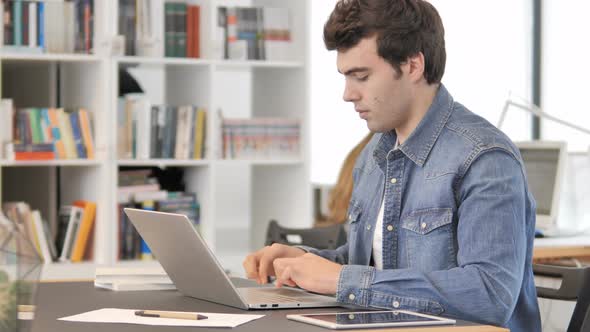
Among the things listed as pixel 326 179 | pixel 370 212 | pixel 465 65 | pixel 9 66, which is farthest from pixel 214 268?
pixel 465 65

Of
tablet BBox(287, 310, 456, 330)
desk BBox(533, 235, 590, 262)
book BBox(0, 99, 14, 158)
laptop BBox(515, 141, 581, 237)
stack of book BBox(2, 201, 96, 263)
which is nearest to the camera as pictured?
tablet BBox(287, 310, 456, 330)

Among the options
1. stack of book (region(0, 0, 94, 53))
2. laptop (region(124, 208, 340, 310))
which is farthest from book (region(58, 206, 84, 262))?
laptop (region(124, 208, 340, 310))

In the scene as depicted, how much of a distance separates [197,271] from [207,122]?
237 cm

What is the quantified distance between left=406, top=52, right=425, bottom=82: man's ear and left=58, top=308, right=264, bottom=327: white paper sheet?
64cm

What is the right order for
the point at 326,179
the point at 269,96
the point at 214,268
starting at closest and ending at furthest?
the point at 214,268 → the point at 269,96 → the point at 326,179

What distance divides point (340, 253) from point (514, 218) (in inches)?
22.1

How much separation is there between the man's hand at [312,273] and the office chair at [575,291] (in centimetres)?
47

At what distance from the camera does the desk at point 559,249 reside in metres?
3.77

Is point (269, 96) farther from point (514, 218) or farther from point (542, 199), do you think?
point (514, 218)

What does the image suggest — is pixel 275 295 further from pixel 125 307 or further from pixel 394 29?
pixel 394 29

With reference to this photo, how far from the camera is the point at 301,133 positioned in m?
4.42

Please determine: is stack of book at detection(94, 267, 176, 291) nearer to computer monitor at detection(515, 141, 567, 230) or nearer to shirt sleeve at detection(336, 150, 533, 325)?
shirt sleeve at detection(336, 150, 533, 325)

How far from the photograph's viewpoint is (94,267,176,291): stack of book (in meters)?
2.18

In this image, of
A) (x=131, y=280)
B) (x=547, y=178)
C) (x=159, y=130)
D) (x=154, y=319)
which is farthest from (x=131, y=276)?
(x=547, y=178)
